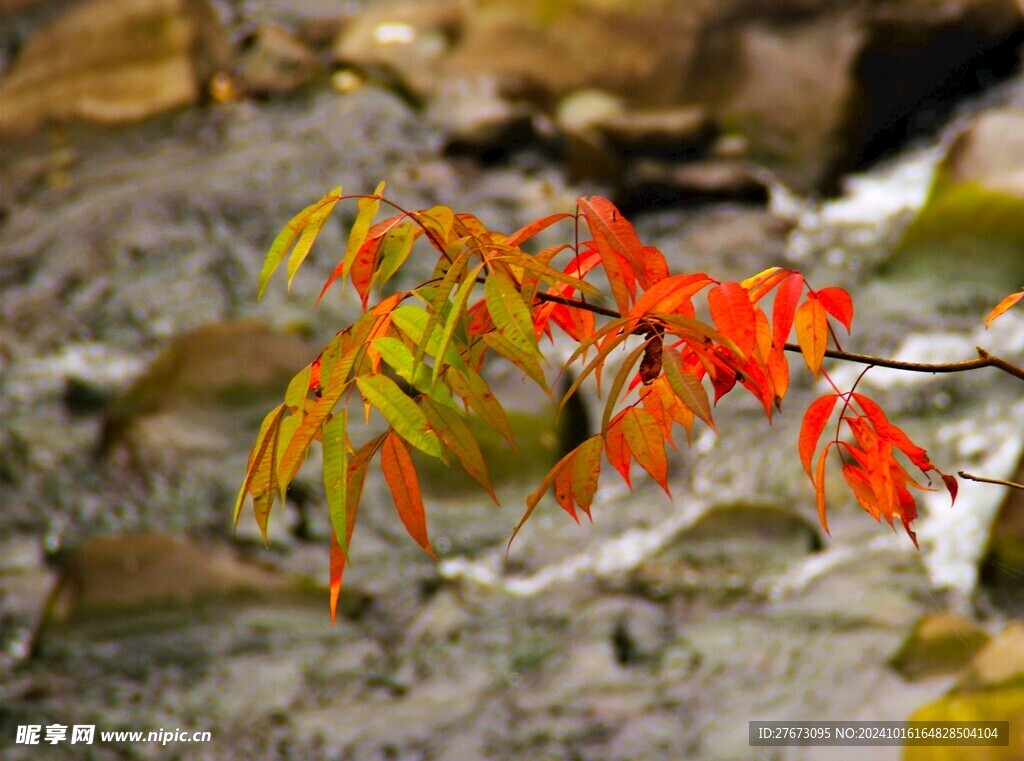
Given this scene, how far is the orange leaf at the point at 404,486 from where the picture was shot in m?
1.35

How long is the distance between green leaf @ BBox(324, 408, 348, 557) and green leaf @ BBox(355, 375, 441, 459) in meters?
0.06

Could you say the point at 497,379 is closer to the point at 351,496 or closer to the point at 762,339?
the point at 762,339

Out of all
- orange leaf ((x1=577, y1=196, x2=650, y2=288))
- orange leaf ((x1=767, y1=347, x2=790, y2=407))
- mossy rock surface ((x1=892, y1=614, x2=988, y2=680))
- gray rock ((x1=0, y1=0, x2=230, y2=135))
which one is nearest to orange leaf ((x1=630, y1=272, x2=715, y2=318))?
orange leaf ((x1=577, y1=196, x2=650, y2=288))

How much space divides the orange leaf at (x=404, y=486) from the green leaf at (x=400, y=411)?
0.08 m

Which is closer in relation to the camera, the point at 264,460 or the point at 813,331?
the point at 264,460

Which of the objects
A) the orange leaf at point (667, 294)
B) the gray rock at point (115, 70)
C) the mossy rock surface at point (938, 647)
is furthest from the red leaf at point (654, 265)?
the gray rock at point (115, 70)

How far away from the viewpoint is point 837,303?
154cm

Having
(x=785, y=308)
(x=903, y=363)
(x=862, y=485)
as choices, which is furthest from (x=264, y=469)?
(x=862, y=485)

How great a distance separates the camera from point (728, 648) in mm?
4277

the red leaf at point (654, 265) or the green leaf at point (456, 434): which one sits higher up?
the red leaf at point (654, 265)

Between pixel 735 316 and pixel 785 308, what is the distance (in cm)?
20

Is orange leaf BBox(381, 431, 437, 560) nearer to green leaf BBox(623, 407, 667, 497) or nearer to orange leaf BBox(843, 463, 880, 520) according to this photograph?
green leaf BBox(623, 407, 667, 497)

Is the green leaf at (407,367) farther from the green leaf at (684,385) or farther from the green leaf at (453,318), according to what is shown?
the green leaf at (684,385)

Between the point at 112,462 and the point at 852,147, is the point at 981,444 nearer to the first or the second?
the point at 852,147
